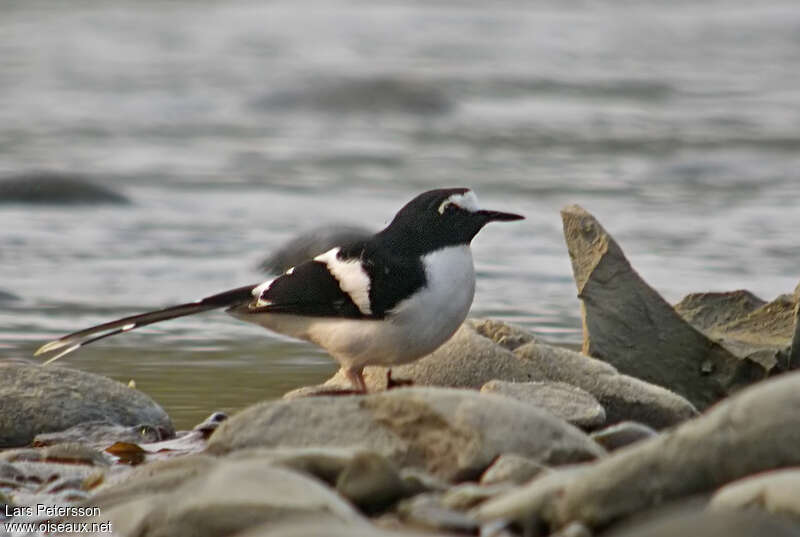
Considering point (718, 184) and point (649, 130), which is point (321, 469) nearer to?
point (718, 184)

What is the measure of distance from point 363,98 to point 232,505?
14223mm

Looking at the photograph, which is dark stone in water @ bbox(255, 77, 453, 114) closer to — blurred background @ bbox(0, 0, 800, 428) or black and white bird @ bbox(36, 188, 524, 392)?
blurred background @ bbox(0, 0, 800, 428)

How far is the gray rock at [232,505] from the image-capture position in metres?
4.32

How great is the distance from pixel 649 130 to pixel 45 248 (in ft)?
26.5

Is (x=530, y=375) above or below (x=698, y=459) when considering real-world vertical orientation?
below

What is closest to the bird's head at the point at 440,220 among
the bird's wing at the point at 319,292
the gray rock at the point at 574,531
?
the bird's wing at the point at 319,292

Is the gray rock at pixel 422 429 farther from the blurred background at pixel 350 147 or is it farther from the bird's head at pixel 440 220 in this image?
the blurred background at pixel 350 147

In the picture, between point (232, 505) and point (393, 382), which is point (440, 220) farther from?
point (232, 505)

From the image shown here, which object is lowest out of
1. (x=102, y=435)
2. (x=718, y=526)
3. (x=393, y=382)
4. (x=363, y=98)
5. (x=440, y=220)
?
(x=102, y=435)

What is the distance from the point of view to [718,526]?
380 cm

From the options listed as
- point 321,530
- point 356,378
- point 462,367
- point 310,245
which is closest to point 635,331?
point 462,367

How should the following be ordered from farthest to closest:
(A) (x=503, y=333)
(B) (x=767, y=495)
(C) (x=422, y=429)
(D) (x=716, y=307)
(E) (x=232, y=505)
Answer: (D) (x=716, y=307), (A) (x=503, y=333), (C) (x=422, y=429), (E) (x=232, y=505), (B) (x=767, y=495)

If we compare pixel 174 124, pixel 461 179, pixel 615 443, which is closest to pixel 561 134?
pixel 461 179

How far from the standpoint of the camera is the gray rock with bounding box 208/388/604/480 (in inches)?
198
